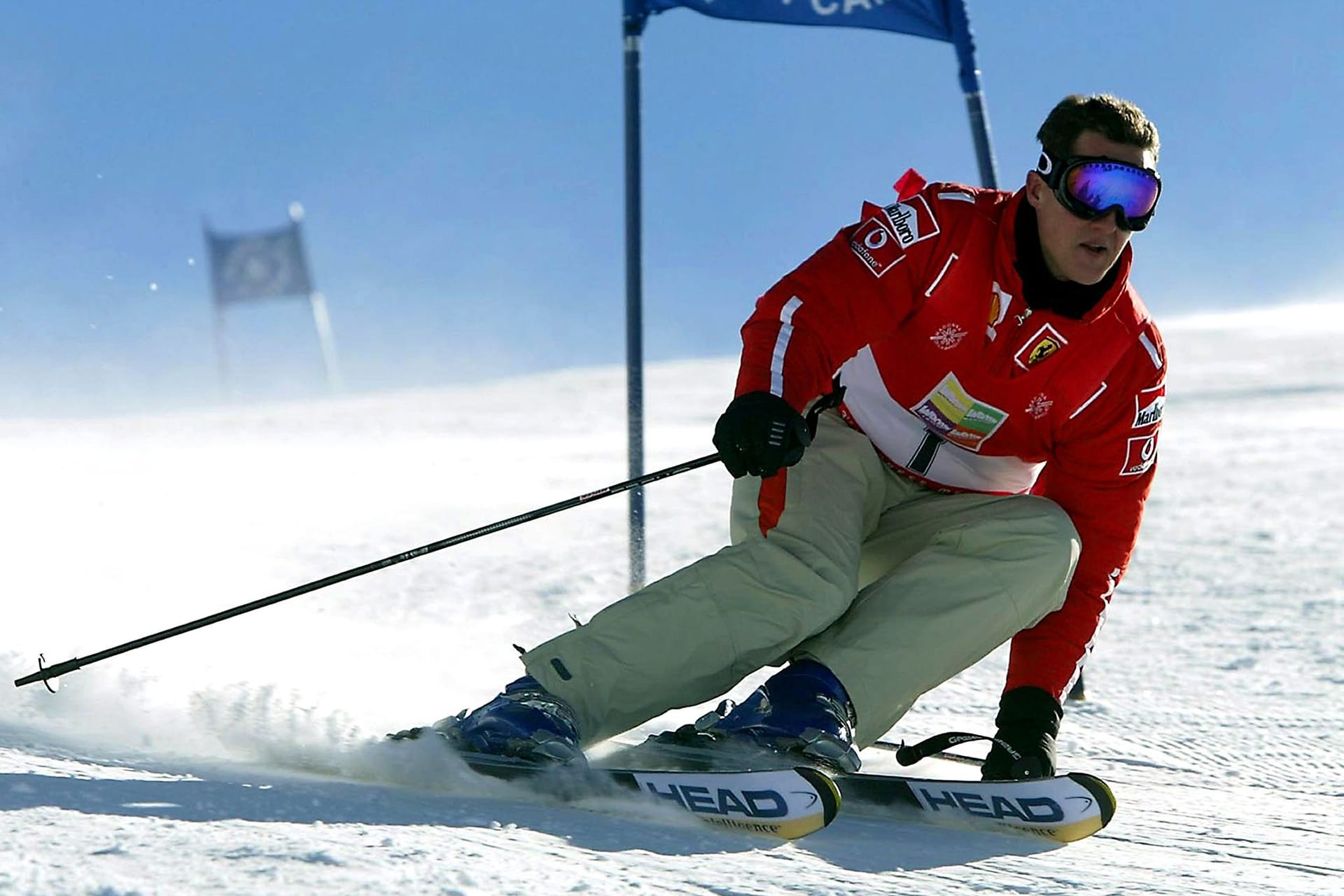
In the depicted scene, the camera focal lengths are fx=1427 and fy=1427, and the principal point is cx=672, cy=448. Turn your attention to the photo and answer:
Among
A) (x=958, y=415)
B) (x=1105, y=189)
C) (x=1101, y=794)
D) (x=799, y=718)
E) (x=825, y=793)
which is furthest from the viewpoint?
(x=958, y=415)

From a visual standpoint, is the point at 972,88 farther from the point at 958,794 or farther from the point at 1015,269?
the point at 958,794

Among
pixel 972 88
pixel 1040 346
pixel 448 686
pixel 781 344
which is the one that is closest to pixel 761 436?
pixel 781 344

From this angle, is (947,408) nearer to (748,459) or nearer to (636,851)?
(748,459)

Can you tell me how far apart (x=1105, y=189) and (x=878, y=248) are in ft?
1.45

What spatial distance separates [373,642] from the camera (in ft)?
13.5

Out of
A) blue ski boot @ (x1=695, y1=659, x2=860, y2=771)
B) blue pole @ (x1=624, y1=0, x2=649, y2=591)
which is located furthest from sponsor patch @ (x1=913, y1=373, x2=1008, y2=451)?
blue pole @ (x1=624, y1=0, x2=649, y2=591)

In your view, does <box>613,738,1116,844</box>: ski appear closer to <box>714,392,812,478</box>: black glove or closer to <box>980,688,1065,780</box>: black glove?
<box>980,688,1065,780</box>: black glove

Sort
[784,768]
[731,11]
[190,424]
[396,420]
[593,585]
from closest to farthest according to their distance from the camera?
[784,768]
[731,11]
[593,585]
[190,424]
[396,420]

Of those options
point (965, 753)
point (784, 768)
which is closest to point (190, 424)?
point (965, 753)

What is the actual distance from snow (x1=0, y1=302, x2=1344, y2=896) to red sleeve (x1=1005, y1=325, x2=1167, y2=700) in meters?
0.32

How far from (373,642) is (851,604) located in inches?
70.3

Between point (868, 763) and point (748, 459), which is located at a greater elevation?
point (748, 459)

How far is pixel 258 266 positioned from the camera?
129ft

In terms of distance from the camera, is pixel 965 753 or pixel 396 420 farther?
pixel 396 420
